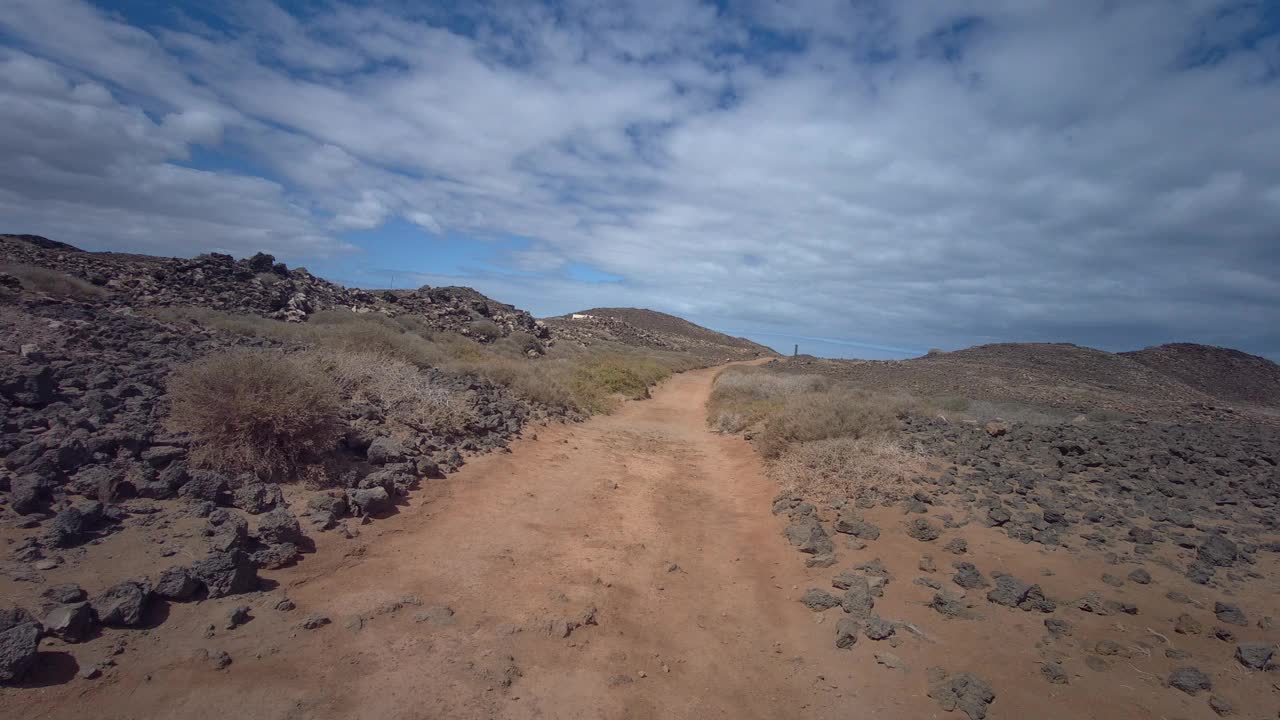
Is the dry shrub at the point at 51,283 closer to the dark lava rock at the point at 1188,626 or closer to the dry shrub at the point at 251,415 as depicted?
the dry shrub at the point at 251,415

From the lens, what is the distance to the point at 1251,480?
7875mm

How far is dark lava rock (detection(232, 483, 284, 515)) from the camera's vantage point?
596 centimetres

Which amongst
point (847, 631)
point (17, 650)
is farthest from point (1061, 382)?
point (17, 650)

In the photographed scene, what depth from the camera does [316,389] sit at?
7.47m

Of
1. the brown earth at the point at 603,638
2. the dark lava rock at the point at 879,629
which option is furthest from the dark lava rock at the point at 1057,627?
the dark lava rock at the point at 879,629

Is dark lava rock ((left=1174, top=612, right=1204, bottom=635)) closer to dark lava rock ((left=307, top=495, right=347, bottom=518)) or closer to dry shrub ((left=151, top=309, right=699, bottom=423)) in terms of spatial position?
dark lava rock ((left=307, top=495, right=347, bottom=518))

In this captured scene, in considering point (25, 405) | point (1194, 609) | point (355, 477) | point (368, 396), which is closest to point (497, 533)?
point (355, 477)

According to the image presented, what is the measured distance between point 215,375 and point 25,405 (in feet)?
6.83

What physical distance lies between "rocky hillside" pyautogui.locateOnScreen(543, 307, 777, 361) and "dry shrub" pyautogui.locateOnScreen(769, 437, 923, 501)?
135ft

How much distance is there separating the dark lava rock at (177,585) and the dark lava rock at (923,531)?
723 cm

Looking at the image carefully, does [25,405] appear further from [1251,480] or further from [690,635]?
[1251,480]

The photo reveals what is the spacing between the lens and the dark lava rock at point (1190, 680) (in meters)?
4.14

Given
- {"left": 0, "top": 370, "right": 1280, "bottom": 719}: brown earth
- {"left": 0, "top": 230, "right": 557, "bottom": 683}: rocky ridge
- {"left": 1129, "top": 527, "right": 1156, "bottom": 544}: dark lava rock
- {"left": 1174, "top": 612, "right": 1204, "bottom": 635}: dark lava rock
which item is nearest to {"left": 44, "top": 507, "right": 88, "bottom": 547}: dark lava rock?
{"left": 0, "top": 230, "right": 557, "bottom": 683}: rocky ridge

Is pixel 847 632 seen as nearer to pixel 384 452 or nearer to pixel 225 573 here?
pixel 225 573
